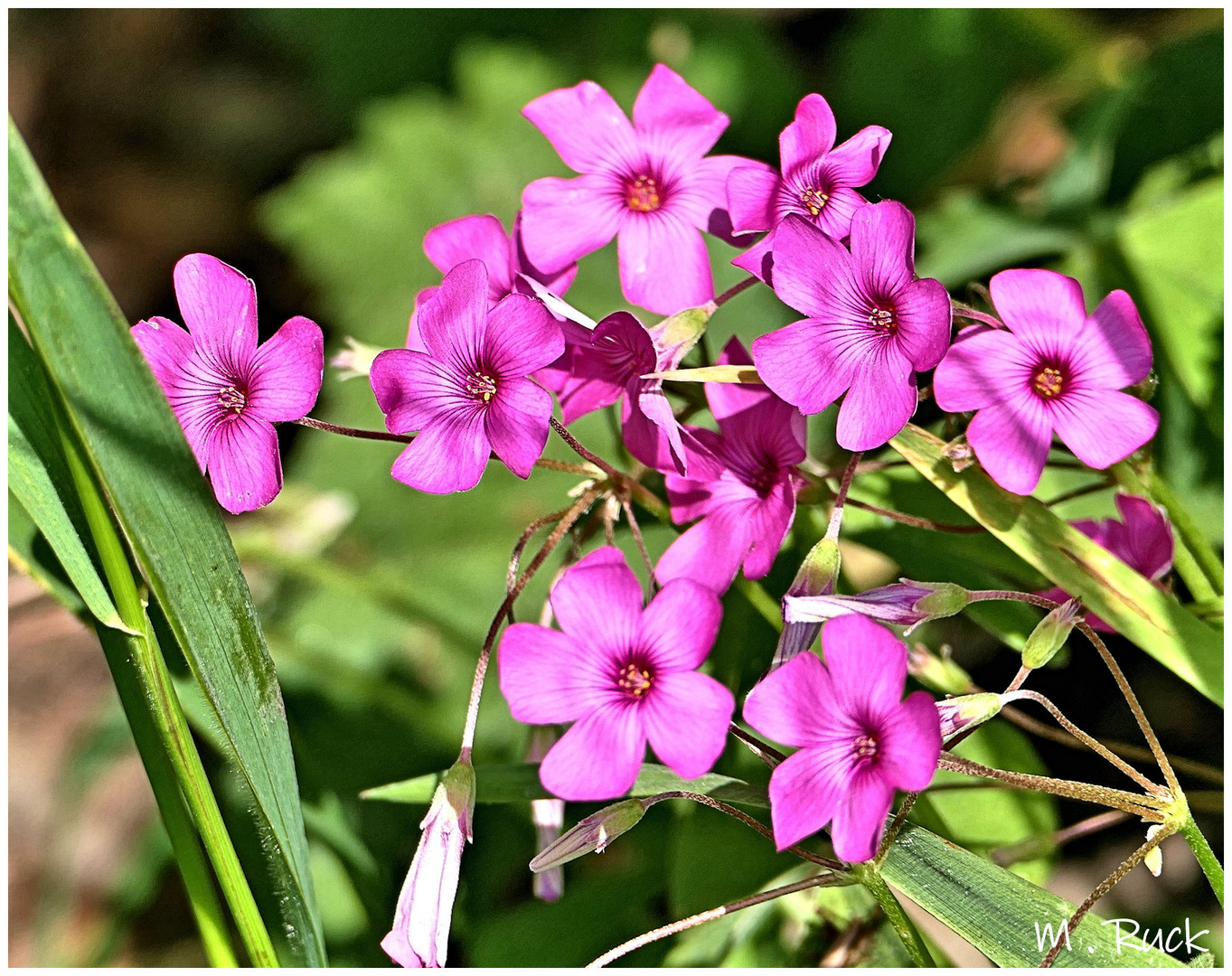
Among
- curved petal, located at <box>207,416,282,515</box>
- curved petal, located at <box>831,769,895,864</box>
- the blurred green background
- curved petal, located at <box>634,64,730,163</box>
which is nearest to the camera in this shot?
curved petal, located at <box>831,769,895,864</box>

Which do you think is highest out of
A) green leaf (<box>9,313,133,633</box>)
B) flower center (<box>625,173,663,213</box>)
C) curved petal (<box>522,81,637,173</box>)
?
curved petal (<box>522,81,637,173</box>)

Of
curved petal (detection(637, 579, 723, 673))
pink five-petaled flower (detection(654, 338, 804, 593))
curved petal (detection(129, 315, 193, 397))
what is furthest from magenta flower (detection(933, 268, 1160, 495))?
curved petal (detection(129, 315, 193, 397))

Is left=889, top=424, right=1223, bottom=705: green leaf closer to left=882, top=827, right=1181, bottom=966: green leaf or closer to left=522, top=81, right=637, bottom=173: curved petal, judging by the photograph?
left=882, top=827, right=1181, bottom=966: green leaf

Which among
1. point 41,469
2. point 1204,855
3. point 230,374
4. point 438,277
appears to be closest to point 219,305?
point 230,374

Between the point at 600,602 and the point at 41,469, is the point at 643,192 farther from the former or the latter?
the point at 41,469

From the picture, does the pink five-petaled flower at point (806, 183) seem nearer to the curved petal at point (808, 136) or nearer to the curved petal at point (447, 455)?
the curved petal at point (808, 136)

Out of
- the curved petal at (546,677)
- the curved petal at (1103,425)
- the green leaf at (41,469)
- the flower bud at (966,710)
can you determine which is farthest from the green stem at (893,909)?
the green leaf at (41,469)
